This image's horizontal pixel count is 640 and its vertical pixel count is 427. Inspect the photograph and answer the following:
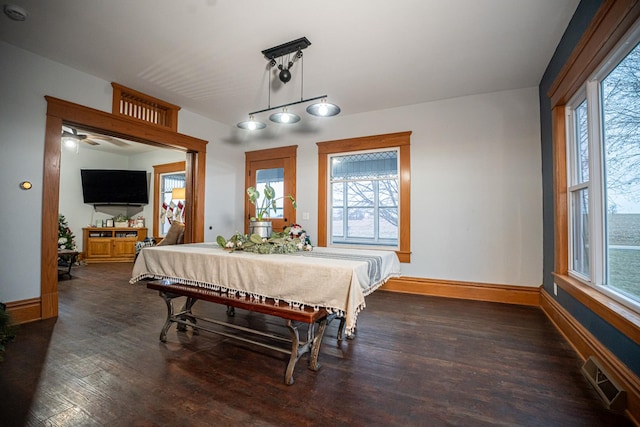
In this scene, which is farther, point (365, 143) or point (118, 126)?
point (365, 143)

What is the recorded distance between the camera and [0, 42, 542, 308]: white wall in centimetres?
289

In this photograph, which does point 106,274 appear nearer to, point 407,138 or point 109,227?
point 109,227

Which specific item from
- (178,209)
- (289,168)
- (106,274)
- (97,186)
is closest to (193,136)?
(289,168)

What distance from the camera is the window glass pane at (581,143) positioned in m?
2.43

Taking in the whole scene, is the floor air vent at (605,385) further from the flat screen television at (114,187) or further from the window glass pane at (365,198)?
the flat screen television at (114,187)

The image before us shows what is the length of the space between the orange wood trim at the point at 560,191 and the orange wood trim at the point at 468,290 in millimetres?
813

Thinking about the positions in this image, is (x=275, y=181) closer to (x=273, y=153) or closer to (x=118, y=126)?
(x=273, y=153)

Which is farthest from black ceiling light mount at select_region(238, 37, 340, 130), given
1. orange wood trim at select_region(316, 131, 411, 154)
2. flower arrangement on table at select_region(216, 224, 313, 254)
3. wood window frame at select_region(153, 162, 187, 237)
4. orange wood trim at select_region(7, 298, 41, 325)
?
wood window frame at select_region(153, 162, 187, 237)

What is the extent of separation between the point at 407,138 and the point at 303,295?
3.22 meters

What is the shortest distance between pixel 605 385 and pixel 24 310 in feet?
15.9

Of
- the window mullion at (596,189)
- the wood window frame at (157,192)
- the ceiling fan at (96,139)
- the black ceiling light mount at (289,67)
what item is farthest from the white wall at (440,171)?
the wood window frame at (157,192)

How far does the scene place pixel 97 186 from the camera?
7.13 m

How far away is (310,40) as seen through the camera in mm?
2705

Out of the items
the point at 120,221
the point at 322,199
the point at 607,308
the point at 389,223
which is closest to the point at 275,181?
the point at 322,199
